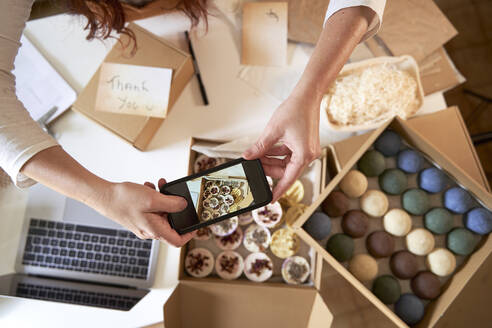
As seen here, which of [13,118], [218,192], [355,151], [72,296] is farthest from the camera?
[355,151]

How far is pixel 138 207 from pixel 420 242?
75cm

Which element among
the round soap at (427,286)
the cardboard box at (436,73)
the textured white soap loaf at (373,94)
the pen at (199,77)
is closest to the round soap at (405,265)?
the round soap at (427,286)

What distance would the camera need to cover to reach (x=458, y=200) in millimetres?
811

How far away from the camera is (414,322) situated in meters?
0.81

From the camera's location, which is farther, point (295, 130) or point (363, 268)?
point (363, 268)

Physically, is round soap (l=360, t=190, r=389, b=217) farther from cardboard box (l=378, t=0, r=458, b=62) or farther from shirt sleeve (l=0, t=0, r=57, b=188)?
shirt sleeve (l=0, t=0, r=57, b=188)

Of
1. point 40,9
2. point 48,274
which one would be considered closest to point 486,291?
point 48,274

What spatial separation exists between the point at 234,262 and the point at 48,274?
1.66ft

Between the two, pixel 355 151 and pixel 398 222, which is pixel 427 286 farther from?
pixel 355 151

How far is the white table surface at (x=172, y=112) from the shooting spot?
2.95 ft

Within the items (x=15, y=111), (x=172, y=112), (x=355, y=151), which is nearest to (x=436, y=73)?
(x=355, y=151)

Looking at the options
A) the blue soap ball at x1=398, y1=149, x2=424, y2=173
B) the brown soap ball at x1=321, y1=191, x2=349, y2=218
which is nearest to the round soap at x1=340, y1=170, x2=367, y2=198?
the brown soap ball at x1=321, y1=191, x2=349, y2=218

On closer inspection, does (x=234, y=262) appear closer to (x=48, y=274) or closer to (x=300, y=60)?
(x=48, y=274)

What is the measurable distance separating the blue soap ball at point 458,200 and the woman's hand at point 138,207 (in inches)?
28.6
